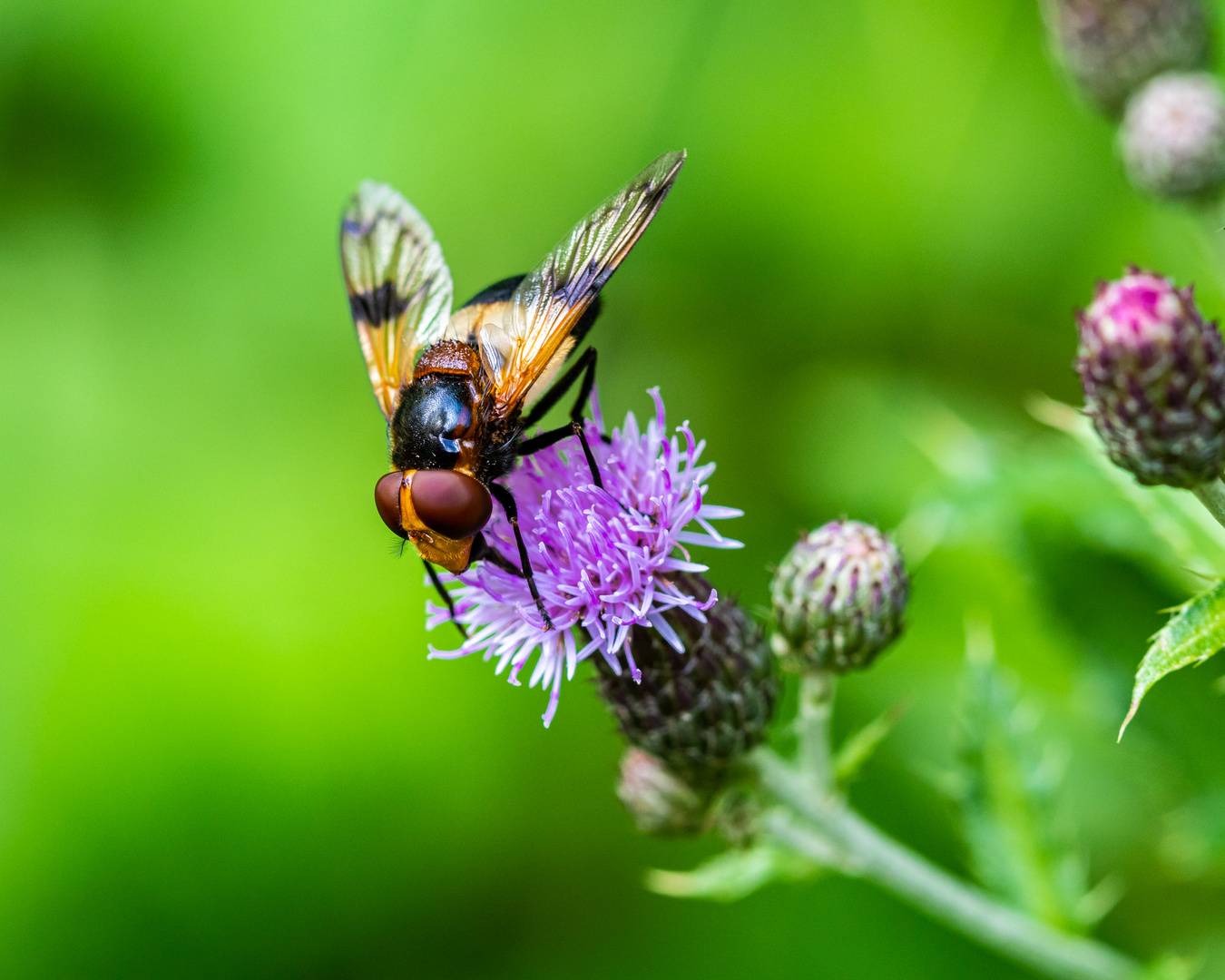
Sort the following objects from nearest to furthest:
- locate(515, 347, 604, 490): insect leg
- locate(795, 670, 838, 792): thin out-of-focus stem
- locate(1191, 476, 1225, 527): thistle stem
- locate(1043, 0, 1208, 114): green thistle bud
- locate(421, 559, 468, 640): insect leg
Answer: locate(1191, 476, 1225, 527): thistle stem < locate(515, 347, 604, 490): insect leg < locate(421, 559, 468, 640): insect leg < locate(795, 670, 838, 792): thin out-of-focus stem < locate(1043, 0, 1208, 114): green thistle bud

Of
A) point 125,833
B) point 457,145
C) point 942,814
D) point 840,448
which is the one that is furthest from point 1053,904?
point 457,145

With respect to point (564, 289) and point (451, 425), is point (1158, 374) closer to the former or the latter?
point (564, 289)

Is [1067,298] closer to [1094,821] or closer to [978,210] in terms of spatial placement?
[978,210]

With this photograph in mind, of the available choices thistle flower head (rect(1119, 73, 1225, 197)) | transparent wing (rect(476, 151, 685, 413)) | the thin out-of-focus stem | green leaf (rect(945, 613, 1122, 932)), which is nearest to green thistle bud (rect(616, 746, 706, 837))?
the thin out-of-focus stem

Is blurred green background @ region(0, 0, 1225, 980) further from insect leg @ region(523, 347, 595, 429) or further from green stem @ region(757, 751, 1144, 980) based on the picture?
insect leg @ region(523, 347, 595, 429)

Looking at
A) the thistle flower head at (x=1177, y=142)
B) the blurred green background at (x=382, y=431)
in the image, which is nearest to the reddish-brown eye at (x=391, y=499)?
the blurred green background at (x=382, y=431)

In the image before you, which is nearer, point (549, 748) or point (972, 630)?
point (972, 630)
